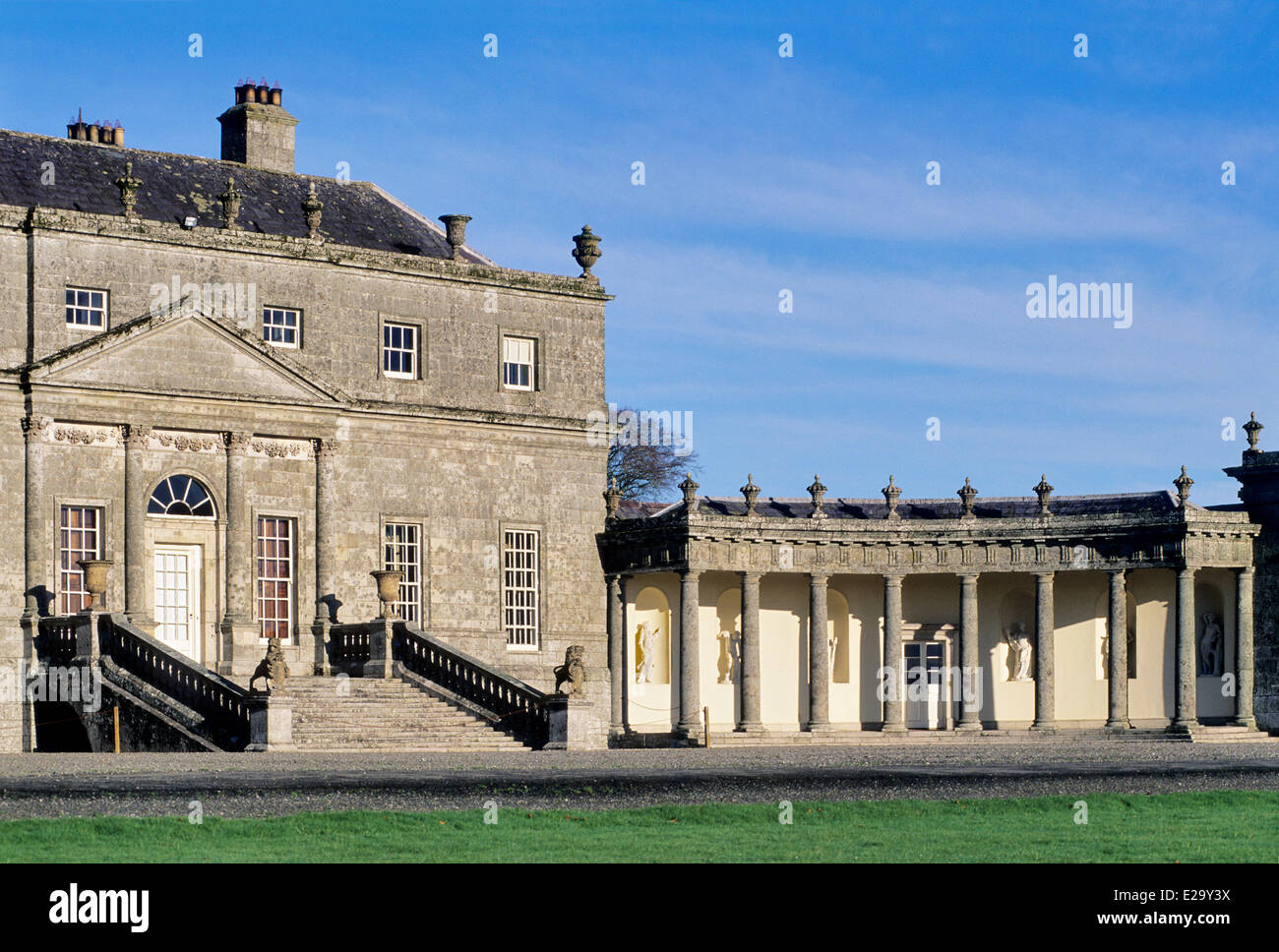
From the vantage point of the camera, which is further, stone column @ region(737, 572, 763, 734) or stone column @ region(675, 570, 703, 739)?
stone column @ region(737, 572, 763, 734)

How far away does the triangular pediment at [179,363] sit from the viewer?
37000 millimetres

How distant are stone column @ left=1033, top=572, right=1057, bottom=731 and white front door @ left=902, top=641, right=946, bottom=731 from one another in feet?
11.1

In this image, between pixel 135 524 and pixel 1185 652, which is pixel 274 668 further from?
pixel 1185 652

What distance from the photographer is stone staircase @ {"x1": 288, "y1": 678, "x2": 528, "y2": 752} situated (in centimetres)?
3278

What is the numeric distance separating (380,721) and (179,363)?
840cm

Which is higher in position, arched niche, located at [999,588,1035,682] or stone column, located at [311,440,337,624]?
stone column, located at [311,440,337,624]

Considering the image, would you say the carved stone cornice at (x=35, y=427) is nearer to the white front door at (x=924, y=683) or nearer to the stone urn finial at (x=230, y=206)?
the stone urn finial at (x=230, y=206)

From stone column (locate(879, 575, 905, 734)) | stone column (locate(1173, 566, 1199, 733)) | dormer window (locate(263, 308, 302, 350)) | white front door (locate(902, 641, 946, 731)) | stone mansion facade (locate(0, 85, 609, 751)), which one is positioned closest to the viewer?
stone mansion facade (locate(0, 85, 609, 751))

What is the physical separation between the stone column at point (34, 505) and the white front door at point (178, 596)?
222cm

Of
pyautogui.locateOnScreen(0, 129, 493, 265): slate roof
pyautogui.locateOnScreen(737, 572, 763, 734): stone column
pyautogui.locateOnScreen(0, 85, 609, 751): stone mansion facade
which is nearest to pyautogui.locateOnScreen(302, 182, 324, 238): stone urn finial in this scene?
pyautogui.locateOnScreen(0, 85, 609, 751): stone mansion facade

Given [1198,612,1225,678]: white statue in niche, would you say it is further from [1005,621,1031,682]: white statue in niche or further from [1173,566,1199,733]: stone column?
[1005,621,1031,682]: white statue in niche

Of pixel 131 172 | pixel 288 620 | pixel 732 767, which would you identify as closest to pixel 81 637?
pixel 288 620

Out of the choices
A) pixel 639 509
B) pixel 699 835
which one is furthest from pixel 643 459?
pixel 699 835

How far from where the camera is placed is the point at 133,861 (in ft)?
47.9
